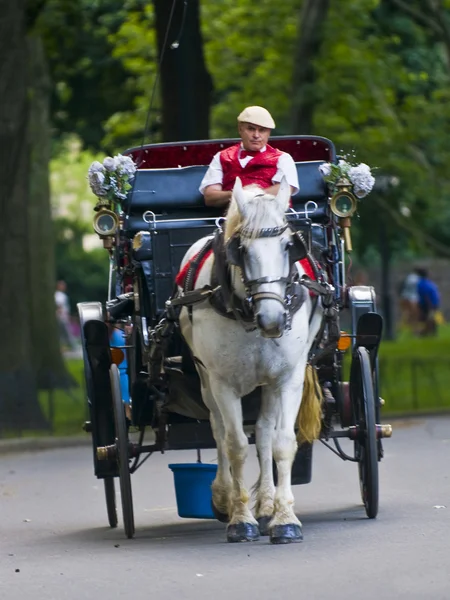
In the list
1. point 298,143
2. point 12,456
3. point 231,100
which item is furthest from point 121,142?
point 298,143

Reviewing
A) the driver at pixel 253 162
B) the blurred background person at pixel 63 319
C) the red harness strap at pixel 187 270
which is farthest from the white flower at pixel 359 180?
the blurred background person at pixel 63 319

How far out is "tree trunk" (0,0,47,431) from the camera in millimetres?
20094

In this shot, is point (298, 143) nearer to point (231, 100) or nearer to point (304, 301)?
point (304, 301)

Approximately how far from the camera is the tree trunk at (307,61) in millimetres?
25656

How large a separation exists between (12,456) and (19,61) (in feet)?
16.8

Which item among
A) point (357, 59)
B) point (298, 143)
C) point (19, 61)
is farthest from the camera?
point (357, 59)

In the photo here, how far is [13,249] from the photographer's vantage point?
2095 cm

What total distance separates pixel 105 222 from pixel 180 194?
520mm

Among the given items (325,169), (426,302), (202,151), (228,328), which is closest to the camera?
(228,328)

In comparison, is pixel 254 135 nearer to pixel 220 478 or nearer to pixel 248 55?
pixel 220 478

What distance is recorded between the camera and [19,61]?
2059 centimetres

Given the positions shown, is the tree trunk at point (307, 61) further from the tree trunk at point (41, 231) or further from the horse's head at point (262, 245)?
the horse's head at point (262, 245)

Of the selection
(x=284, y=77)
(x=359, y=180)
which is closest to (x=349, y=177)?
(x=359, y=180)

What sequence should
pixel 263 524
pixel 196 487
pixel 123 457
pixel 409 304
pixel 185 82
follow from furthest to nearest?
pixel 409 304 → pixel 185 82 → pixel 196 487 → pixel 123 457 → pixel 263 524
